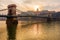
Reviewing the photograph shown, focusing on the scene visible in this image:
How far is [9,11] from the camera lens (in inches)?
169

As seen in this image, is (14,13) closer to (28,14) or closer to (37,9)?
(28,14)

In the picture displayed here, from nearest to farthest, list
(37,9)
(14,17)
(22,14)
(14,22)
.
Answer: (14,17), (14,22), (22,14), (37,9)

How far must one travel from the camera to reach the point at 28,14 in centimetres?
461

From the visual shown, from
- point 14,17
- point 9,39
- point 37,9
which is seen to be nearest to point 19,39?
point 9,39

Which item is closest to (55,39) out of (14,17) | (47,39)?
(47,39)

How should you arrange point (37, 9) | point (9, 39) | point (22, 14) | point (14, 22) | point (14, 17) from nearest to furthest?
point (9, 39) → point (14, 17) → point (14, 22) → point (22, 14) → point (37, 9)

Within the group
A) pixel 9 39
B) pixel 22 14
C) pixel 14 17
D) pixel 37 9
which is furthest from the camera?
pixel 37 9

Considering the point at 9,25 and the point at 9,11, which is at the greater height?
the point at 9,11

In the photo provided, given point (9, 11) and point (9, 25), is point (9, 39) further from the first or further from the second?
point (9, 11)

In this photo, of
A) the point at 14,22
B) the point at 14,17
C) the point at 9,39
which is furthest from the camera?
the point at 14,22

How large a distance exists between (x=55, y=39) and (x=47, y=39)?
10 cm

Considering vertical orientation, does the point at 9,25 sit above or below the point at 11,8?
below

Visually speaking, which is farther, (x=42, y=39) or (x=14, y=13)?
(x=14, y=13)

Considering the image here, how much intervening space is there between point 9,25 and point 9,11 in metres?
0.41
